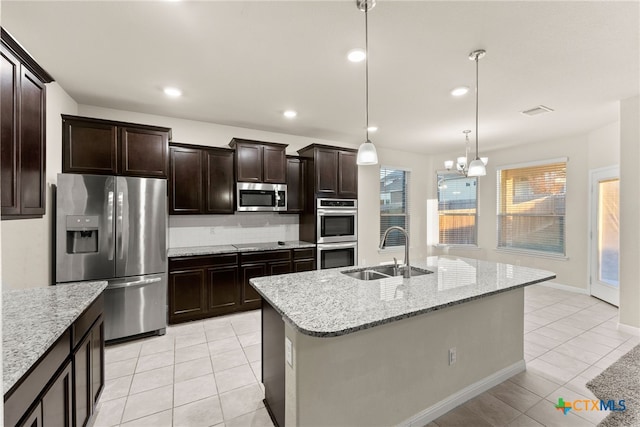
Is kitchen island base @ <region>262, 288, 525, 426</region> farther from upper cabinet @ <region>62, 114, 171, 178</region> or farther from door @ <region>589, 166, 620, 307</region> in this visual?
door @ <region>589, 166, 620, 307</region>

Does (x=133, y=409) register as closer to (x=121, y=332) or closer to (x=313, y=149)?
(x=121, y=332)

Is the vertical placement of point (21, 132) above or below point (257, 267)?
above

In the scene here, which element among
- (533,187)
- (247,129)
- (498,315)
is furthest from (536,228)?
(247,129)

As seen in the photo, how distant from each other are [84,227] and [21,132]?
66.2 inches

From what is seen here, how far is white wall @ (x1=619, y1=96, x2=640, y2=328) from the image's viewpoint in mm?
3369

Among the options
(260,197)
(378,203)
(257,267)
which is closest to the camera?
(257,267)

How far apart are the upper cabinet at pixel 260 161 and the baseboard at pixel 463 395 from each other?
334cm

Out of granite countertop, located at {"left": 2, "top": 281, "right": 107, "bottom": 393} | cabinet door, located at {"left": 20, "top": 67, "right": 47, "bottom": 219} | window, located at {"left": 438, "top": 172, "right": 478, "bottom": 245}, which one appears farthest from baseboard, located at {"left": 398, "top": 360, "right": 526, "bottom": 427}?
window, located at {"left": 438, "top": 172, "right": 478, "bottom": 245}

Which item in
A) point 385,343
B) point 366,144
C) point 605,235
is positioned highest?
point 366,144

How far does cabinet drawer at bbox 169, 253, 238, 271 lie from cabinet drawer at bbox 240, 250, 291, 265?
0.12 metres

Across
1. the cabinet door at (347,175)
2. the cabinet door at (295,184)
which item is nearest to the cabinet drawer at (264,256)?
the cabinet door at (295,184)

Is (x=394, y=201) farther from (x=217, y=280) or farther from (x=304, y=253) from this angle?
(x=217, y=280)

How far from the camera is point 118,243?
3195 millimetres

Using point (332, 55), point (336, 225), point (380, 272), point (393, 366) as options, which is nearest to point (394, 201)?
point (336, 225)
